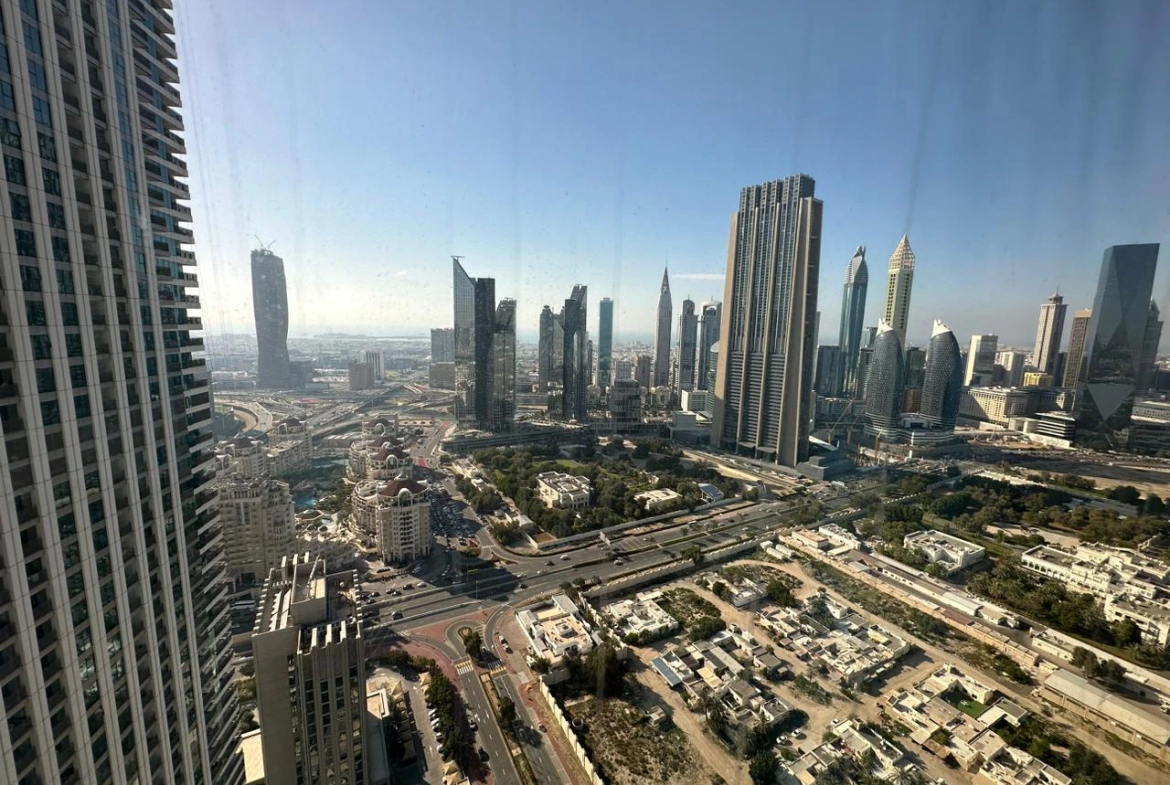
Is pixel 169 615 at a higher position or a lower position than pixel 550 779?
higher

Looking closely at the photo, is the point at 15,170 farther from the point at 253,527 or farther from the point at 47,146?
the point at 253,527

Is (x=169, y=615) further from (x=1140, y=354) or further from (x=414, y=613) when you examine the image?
(x=1140, y=354)

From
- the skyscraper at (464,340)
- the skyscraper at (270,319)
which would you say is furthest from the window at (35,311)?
the skyscraper at (464,340)

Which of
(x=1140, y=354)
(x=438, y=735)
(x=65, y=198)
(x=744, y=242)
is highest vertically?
(x=744, y=242)

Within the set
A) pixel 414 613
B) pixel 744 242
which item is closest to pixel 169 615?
pixel 414 613

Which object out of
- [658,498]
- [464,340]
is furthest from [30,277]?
[464,340]

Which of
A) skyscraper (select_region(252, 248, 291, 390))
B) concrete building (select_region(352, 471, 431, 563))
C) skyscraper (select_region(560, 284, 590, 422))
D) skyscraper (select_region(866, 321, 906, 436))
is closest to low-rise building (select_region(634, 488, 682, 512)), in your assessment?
concrete building (select_region(352, 471, 431, 563))

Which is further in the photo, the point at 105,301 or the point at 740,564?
the point at 740,564

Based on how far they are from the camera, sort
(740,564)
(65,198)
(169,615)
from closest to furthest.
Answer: (65,198)
(169,615)
(740,564)
